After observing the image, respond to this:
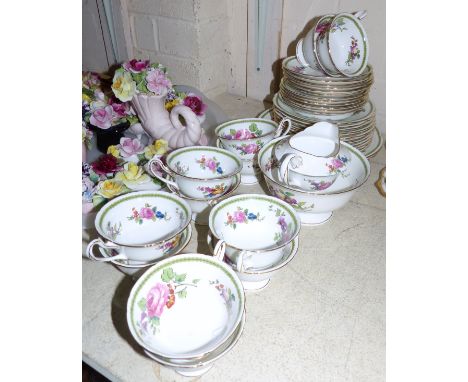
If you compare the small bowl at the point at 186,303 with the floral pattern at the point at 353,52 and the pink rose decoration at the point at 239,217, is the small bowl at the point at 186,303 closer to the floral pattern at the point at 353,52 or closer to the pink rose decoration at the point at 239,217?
the pink rose decoration at the point at 239,217

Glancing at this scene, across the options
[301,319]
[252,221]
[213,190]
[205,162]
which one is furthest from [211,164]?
[301,319]

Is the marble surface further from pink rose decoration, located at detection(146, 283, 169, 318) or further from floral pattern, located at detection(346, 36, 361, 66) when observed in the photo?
floral pattern, located at detection(346, 36, 361, 66)

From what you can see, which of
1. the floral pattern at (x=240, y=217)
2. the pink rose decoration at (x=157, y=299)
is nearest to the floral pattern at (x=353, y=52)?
the floral pattern at (x=240, y=217)

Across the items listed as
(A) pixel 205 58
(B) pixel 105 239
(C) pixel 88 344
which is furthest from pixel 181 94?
(C) pixel 88 344

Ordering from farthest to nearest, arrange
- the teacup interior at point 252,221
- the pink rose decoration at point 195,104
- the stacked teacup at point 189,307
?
the pink rose decoration at point 195,104
the teacup interior at point 252,221
the stacked teacup at point 189,307

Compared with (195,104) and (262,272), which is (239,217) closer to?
(262,272)

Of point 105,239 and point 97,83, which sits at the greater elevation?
point 97,83

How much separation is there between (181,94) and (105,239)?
0.61 meters

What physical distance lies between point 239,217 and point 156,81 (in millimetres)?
444

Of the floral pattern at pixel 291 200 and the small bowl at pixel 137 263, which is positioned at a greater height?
the floral pattern at pixel 291 200

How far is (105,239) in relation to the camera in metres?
0.72

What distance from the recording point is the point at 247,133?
1065mm

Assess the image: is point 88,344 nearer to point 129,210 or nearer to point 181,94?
point 129,210

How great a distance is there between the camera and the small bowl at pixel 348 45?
100 cm
